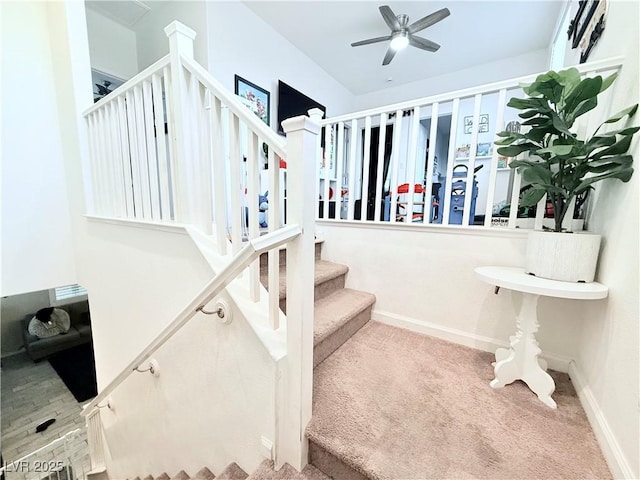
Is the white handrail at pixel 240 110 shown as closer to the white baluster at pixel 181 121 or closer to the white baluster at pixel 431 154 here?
the white baluster at pixel 181 121

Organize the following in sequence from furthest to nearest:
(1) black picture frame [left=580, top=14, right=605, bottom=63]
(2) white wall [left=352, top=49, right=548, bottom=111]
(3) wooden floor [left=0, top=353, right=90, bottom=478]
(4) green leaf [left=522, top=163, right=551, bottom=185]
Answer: (2) white wall [left=352, top=49, right=548, bottom=111] → (3) wooden floor [left=0, top=353, right=90, bottom=478] → (1) black picture frame [left=580, top=14, right=605, bottom=63] → (4) green leaf [left=522, top=163, right=551, bottom=185]

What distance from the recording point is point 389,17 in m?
2.71

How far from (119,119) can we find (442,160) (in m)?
5.79

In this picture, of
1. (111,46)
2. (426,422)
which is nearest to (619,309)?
(426,422)

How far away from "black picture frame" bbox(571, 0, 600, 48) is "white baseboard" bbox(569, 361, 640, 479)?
6.82 ft

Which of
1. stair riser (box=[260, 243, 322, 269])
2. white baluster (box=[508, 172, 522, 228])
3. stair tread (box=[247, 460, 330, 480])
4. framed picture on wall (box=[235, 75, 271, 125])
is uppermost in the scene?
framed picture on wall (box=[235, 75, 271, 125])

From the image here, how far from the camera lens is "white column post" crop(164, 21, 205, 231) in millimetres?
1260

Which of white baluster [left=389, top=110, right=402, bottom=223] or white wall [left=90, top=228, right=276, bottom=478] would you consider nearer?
white wall [left=90, top=228, right=276, bottom=478]

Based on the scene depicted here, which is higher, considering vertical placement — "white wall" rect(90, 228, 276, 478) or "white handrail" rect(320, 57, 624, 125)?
"white handrail" rect(320, 57, 624, 125)

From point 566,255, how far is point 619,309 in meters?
0.27

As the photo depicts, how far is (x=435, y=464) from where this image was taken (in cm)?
90

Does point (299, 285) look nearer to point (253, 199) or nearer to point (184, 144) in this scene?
point (253, 199)

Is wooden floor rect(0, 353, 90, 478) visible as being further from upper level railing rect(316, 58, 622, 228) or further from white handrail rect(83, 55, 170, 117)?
upper level railing rect(316, 58, 622, 228)

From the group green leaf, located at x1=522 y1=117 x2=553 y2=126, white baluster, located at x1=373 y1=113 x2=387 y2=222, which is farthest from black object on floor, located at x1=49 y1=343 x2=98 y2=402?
green leaf, located at x1=522 y1=117 x2=553 y2=126
